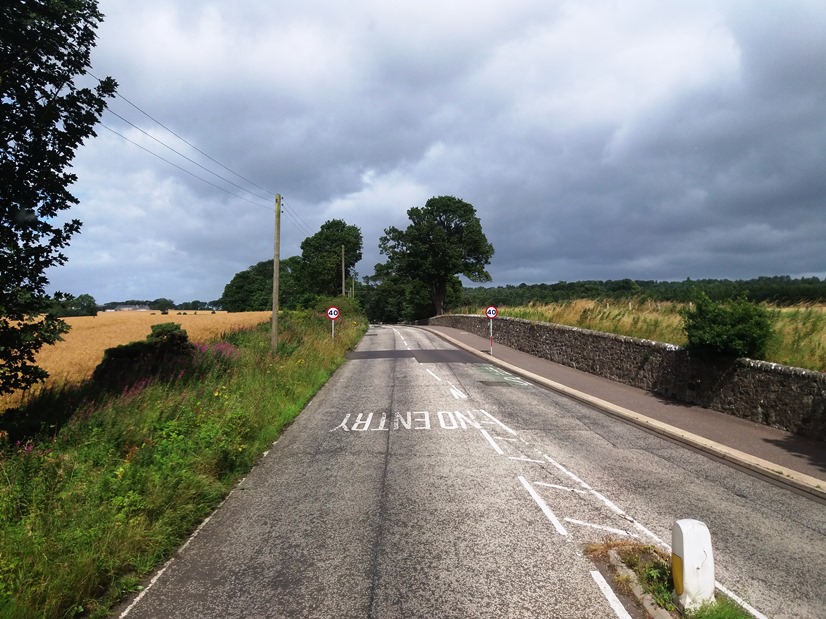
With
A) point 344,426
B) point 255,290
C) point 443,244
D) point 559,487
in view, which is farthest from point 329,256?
point 559,487

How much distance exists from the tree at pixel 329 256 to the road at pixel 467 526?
66362 mm

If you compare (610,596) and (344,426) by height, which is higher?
(610,596)

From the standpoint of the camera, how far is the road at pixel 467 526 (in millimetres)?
4344

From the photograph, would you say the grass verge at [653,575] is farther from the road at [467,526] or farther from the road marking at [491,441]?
the road marking at [491,441]

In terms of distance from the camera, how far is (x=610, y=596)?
4.28 meters

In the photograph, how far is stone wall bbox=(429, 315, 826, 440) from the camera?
9.95 meters

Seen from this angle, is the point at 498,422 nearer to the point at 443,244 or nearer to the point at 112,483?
the point at 112,483

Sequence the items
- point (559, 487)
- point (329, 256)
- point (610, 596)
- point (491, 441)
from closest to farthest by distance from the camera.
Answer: point (610, 596) → point (559, 487) → point (491, 441) → point (329, 256)

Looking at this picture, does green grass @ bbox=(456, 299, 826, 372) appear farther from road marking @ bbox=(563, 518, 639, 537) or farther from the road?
road marking @ bbox=(563, 518, 639, 537)

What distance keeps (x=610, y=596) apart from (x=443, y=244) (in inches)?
2419

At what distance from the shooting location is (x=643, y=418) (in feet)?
39.0

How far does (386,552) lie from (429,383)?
40.6 ft

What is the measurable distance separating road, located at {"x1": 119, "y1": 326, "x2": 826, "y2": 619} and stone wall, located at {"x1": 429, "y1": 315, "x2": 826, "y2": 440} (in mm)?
2643

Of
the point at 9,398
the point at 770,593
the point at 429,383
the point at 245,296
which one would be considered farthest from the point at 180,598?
the point at 245,296
